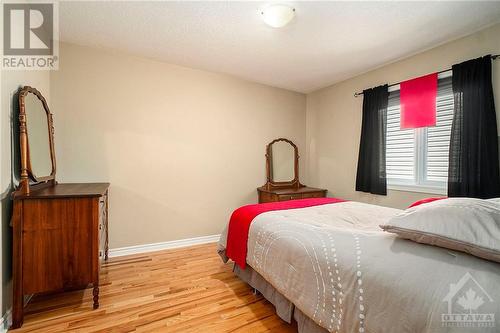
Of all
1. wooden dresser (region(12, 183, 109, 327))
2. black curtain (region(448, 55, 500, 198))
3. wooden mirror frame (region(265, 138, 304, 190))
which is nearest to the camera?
wooden dresser (region(12, 183, 109, 327))

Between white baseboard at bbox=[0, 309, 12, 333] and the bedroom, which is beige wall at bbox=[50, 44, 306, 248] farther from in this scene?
white baseboard at bbox=[0, 309, 12, 333]

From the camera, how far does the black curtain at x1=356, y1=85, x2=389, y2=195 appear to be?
284cm

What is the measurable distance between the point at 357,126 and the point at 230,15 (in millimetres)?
2264

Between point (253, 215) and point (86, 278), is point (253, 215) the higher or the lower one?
the higher one

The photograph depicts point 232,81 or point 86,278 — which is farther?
point 232,81

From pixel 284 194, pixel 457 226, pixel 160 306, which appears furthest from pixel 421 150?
pixel 160 306

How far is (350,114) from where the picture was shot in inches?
130

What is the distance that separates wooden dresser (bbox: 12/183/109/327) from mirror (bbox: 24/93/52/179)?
0.94 feet

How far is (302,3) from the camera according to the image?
179 cm

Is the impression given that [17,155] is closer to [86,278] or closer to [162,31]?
[86,278]

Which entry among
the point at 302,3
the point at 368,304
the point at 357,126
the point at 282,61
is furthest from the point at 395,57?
the point at 368,304

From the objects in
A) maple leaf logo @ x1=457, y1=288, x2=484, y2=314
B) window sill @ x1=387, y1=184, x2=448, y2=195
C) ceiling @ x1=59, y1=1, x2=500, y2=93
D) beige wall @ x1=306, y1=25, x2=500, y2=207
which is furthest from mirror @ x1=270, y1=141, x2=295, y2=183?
maple leaf logo @ x1=457, y1=288, x2=484, y2=314

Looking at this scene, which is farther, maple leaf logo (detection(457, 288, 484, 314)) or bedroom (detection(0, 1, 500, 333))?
bedroom (detection(0, 1, 500, 333))

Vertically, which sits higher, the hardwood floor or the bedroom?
the bedroom
